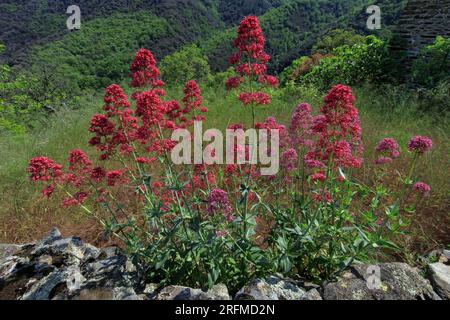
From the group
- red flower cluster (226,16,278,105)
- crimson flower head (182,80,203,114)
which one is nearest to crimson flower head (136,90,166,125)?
crimson flower head (182,80,203,114)

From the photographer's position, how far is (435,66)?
8148 mm

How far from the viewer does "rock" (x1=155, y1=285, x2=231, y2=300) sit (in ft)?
7.20

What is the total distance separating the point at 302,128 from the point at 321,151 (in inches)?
14.1

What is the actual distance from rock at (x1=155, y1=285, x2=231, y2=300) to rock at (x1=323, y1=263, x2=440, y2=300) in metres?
0.68

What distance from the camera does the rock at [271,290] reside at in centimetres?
214

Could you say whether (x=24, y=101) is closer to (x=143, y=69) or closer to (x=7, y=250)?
(x=7, y=250)

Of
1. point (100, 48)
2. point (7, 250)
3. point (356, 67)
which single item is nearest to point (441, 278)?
point (7, 250)

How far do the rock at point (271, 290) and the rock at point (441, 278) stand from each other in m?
1.00

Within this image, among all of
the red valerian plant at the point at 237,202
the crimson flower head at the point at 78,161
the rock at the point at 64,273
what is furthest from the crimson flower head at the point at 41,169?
the rock at the point at 64,273

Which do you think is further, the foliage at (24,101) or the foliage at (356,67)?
the foliage at (24,101)

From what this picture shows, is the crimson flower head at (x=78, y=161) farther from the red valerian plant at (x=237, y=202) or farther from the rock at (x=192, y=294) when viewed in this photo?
the rock at (x=192, y=294)
